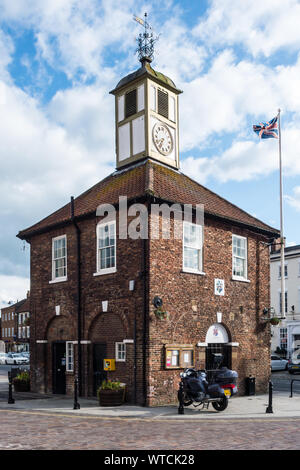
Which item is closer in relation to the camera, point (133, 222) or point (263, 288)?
point (133, 222)

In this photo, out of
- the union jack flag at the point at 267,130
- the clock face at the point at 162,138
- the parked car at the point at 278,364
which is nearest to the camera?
the clock face at the point at 162,138

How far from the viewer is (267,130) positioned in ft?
80.4

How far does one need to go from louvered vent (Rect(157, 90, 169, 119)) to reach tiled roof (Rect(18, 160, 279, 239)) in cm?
248

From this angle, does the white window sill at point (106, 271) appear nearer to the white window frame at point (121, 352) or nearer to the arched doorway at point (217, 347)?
the white window frame at point (121, 352)

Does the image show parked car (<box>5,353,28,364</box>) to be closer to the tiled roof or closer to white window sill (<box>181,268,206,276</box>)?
the tiled roof

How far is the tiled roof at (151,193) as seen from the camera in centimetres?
1799

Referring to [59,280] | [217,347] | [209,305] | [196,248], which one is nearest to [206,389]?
[209,305]

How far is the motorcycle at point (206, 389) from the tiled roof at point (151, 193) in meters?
5.90

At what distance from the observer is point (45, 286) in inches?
827

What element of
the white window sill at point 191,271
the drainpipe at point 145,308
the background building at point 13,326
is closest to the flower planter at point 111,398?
the drainpipe at point 145,308

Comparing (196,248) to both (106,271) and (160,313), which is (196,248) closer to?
(160,313)

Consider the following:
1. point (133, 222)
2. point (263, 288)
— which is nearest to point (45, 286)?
point (133, 222)
